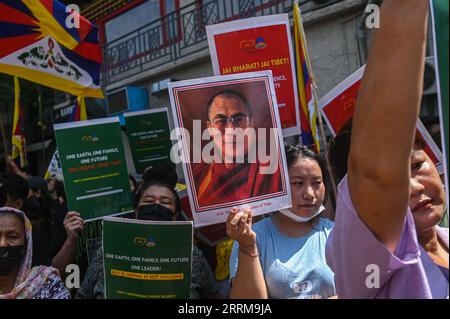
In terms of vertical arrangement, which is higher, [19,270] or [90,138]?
[90,138]

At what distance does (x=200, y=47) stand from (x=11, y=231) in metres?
6.93

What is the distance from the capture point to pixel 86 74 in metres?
4.02

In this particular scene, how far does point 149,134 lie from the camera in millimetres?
3658

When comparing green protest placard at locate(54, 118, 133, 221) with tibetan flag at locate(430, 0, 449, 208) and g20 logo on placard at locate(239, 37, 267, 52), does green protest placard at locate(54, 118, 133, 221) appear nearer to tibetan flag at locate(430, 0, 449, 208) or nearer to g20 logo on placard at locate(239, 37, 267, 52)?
g20 logo on placard at locate(239, 37, 267, 52)

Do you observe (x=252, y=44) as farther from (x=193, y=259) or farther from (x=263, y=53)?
(x=193, y=259)

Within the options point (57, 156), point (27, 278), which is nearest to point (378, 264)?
point (27, 278)

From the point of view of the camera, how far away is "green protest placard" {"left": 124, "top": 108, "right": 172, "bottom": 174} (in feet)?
11.9

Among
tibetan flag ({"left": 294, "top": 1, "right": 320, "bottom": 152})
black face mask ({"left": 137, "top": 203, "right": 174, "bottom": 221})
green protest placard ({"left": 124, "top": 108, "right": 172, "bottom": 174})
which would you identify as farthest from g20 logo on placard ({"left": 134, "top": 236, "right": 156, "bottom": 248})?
green protest placard ({"left": 124, "top": 108, "right": 172, "bottom": 174})

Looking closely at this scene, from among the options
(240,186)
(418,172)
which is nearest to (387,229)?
(418,172)

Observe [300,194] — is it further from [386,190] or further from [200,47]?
[200,47]

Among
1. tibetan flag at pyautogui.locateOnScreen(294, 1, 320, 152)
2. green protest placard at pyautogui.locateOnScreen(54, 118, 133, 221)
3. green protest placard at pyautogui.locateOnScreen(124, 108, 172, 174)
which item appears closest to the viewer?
green protest placard at pyautogui.locateOnScreen(54, 118, 133, 221)

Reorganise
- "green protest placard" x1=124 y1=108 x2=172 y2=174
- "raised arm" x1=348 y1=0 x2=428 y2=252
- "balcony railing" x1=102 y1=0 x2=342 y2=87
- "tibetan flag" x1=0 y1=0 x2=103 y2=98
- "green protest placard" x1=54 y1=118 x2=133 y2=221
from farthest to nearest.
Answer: "balcony railing" x1=102 y1=0 x2=342 y2=87
"green protest placard" x1=124 y1=108 x2=172 y2=174
"tibetan flag" x1=0 y1=0 x2=103 y2=98
"green protest placard" x1=54 y1=118 x2=133 y2=221
"raised arm" x1=348 y1=0 x2=428 y2=252

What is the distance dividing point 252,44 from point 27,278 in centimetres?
172

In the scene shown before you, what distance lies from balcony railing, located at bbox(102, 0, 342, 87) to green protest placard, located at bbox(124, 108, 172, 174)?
4461 mm
